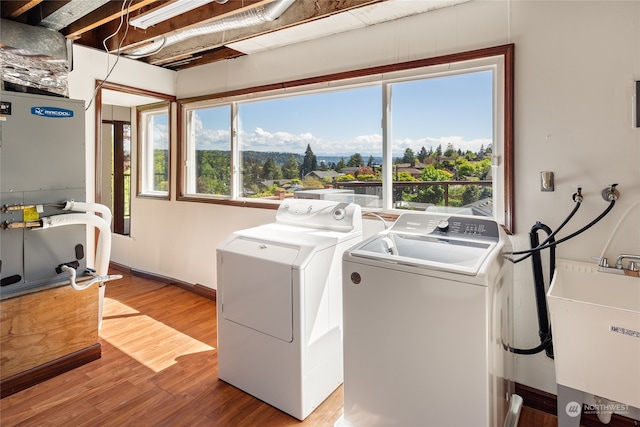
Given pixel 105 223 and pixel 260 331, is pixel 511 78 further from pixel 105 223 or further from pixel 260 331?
pixel 105 223

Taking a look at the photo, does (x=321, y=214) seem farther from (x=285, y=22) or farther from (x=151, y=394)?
(x=151, y=394)


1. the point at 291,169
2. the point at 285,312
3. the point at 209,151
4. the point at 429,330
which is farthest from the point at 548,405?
the point at 209,151

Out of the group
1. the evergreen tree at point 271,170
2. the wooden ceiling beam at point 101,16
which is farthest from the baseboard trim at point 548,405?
→ the wooden ceiling beam at point 101,16

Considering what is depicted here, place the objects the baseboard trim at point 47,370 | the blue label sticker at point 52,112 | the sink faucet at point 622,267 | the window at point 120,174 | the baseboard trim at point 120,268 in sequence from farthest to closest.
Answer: the window at point 120,174, the baseboard trim at point 120,268, the blue label sticker at point 52,112, the baseboard trim at point 47,370, the sink faucet at point 622,267

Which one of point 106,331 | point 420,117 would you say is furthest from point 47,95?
point 420,117

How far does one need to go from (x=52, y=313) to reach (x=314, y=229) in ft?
5.96

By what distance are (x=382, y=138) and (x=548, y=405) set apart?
6.42 ft

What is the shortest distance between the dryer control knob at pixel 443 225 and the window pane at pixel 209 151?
2.28m

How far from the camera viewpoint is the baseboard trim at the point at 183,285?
3.71 m

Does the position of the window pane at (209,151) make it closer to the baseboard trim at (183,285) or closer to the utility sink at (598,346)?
the baseboard trim at (183,285)

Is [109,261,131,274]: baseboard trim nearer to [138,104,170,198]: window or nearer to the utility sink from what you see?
[138,104,170,198]: window

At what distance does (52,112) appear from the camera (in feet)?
7.69

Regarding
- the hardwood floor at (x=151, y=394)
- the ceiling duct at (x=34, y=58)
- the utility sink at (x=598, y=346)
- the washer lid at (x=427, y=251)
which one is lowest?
the hardwood floor at (x=151, y=394)

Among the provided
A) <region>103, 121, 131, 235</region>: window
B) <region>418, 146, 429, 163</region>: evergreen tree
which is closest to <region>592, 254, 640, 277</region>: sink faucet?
<region>418, 146, 429, 163</region>: evergreen tree
